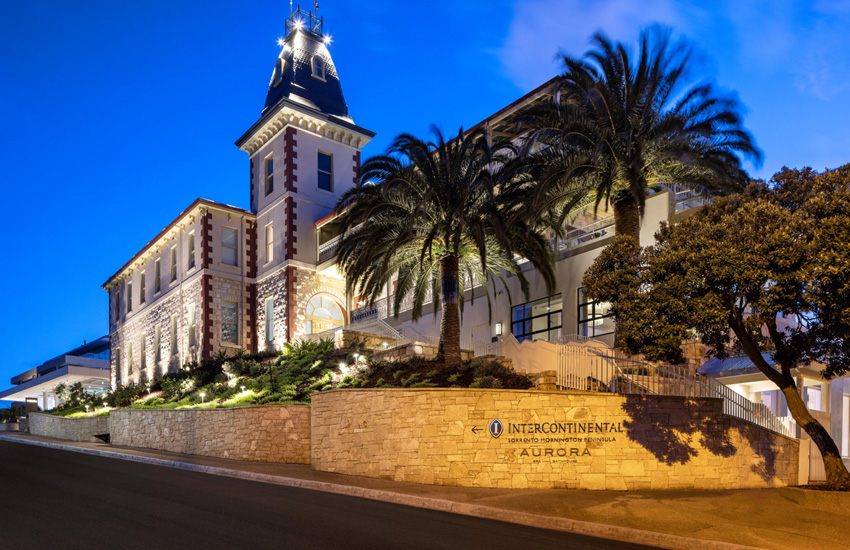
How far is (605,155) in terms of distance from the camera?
20125 millimetres

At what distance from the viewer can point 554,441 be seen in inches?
623

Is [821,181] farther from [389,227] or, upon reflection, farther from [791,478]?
[389,227]

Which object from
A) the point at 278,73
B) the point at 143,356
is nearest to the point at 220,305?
the point at 143,356

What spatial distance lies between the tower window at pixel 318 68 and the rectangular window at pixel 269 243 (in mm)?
9233

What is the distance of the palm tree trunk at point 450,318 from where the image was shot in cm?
2242

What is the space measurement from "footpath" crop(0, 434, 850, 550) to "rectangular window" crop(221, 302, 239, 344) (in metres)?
22.5

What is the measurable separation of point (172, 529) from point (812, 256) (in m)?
11.2

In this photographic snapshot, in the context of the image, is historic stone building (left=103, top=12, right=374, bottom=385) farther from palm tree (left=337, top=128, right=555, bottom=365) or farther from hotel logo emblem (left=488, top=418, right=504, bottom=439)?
hotel logo emblem (left=488, top=418, right=504, bottom=439)

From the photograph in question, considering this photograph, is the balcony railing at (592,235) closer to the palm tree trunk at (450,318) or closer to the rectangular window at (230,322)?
the palm tree trunk at (450,318)

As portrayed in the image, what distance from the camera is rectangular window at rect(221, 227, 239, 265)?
40.2 m

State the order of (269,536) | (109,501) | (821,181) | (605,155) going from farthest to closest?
(605,155), (821,181), (109,501), (269,536)

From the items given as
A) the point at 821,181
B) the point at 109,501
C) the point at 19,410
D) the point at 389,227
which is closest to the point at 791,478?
the point at 821,181

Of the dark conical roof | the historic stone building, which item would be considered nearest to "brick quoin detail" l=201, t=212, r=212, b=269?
the historic stone building

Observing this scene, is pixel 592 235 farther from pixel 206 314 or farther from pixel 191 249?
pixel 191 249
